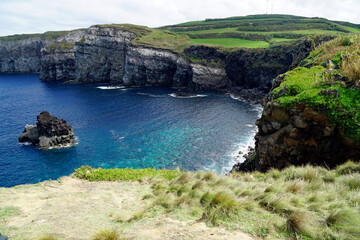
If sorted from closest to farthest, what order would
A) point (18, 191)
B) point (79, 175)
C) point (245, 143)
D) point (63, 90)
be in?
point (18, 191) → point (79, 175) → point (245, 143) → point (63, 90)

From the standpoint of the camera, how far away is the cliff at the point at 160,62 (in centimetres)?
7756

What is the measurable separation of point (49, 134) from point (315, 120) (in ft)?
145

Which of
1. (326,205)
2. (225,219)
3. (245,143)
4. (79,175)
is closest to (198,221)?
(225,219)

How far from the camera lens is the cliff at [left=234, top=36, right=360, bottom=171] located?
12.7 m

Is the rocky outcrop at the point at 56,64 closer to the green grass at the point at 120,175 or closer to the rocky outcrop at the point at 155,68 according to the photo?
the rocky outcrop at the point at 155,68

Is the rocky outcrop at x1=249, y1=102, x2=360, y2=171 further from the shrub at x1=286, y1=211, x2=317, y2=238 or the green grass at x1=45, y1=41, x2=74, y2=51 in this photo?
the green grass at x1=45, y1=41, x2=74, y2=51

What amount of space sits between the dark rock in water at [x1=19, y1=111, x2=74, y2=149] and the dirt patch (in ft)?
94.6

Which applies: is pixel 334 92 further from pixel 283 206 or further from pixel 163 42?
pixel 163 42

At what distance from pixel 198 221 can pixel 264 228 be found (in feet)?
7.72

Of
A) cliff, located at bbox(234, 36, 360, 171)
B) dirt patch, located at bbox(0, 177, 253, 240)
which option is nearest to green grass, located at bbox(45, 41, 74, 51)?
dirt patch, located at bbox(0, 177, 253, 240)

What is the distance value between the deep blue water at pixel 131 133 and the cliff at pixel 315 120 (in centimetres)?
1606

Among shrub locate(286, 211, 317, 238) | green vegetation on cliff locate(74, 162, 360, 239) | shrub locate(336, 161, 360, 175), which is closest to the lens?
shrub locate(286, 211, 317, 238)

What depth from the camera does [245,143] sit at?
39406mm

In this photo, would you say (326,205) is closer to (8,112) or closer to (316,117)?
(316,117)
